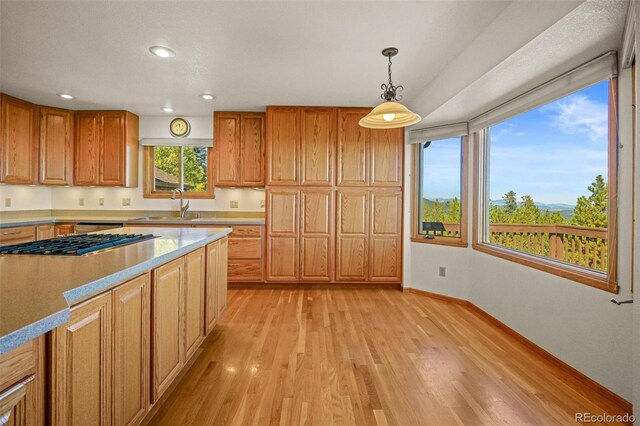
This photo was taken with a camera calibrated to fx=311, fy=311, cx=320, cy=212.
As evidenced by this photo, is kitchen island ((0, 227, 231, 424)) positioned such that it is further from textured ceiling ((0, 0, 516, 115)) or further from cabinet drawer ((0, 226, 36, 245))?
cabinet drawer ((0, 226, 36, 245))

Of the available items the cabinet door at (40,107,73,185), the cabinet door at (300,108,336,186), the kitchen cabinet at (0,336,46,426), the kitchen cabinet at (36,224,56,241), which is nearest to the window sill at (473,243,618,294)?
the cabinet door at (300,108,336,186)

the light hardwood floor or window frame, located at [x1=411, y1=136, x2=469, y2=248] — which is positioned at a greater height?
window frame, located at [x1=411, y1=136, x2=469, y2=248]

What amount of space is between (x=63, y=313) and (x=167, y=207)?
4458 mm

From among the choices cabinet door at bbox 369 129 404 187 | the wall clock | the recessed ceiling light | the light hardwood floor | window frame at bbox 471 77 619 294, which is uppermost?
the recessed ceiling light

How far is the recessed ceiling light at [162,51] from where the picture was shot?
2660 millimetres

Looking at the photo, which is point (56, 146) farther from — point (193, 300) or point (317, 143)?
point (193, 300)

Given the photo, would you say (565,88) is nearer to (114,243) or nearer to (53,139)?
(114,243)

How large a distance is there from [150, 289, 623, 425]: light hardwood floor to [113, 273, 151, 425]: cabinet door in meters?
0.34

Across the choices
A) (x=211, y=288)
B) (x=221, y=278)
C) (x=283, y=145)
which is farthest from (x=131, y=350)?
(x=283, y=145)

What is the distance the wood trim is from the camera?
6.08ft

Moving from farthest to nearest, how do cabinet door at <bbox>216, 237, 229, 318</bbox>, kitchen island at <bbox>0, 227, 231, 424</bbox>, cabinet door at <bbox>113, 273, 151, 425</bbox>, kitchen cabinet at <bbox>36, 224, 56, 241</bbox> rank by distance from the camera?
kitchen cabinet at <bbox>36, 224, 56, 241</bbox> < cabinet door at <bbox>216, 237, 229, 318</bbox> < cabinet door at <bbox>113, 273, 151, 425</bbox> < kitchen island at <bbox>0, 227, 231, 424</bbox>

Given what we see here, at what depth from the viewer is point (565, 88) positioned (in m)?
2.26

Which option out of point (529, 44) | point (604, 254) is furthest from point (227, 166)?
point (604, 254)

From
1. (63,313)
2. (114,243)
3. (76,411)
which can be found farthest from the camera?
(114,243)
